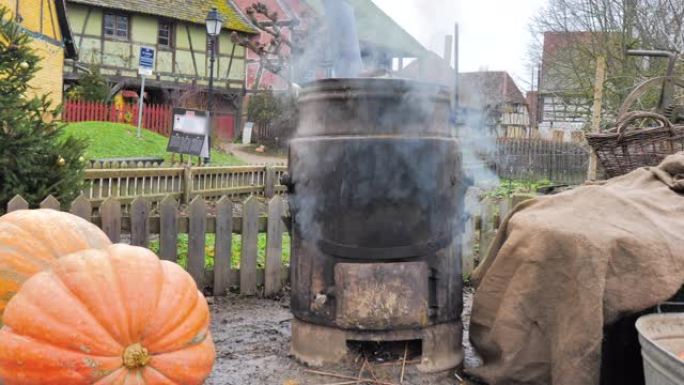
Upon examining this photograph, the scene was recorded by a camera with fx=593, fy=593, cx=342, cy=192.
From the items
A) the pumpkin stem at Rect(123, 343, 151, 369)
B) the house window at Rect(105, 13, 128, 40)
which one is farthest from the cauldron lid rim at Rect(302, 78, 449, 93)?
the house window at Rect(105, 13, 128, 40)

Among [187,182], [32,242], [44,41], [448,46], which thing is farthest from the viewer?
[44,41]

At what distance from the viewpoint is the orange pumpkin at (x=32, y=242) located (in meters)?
2.82

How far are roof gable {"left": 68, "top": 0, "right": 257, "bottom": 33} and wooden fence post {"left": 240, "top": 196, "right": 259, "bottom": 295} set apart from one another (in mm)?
23509

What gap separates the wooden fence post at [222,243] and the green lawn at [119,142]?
10928 millimetres

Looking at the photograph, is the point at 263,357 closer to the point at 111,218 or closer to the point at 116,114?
the point at 111,218

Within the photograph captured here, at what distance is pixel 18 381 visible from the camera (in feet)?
7.34

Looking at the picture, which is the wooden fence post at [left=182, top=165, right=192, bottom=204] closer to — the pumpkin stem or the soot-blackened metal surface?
the soot-blackened metal surface

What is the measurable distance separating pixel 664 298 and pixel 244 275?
10.9ft

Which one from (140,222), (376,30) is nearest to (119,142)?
(376,30)

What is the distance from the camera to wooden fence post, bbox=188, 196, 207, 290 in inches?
186

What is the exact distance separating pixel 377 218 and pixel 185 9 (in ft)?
89.7

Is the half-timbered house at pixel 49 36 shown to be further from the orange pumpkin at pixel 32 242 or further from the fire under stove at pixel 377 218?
the fire under stove at pixel 377 218

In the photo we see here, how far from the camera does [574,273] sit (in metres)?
2.44

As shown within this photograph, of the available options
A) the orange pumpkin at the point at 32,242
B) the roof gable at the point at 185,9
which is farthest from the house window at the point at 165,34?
the orange pumpkin at the point at 32,242
